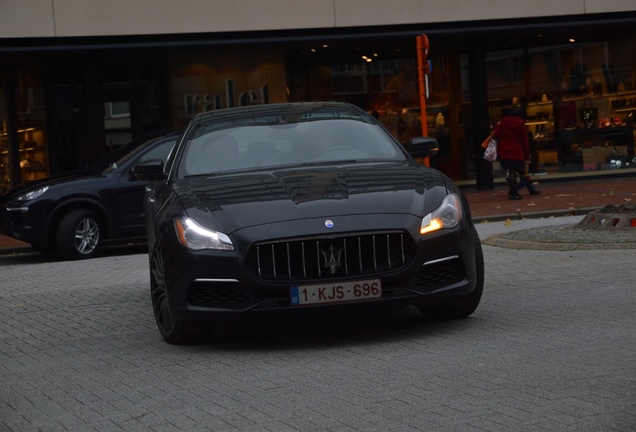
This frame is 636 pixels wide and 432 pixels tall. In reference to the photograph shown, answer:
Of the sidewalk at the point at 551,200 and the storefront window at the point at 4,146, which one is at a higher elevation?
the storefront window at the point at 4,146

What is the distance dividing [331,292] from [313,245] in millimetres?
305

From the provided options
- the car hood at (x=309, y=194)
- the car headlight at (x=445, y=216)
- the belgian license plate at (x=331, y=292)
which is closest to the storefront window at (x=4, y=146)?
the car hood at (x=309, y=194)

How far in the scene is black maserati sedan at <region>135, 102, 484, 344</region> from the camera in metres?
7.11

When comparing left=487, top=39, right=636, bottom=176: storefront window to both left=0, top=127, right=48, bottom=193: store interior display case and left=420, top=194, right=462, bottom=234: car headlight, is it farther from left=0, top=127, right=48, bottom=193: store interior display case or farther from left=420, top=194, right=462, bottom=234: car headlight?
left=420, top=194, right=462, bottom=234: car headlight

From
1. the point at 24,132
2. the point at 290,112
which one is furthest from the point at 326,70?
the point at 290,112

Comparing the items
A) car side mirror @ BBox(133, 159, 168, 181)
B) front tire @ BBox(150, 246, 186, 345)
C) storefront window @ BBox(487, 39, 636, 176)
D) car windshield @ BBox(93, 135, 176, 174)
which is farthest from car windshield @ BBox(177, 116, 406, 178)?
storefront window @ BBox(487, 39, 636, 176)

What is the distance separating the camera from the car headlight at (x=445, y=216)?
7.32 m

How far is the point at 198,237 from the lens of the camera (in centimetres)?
726

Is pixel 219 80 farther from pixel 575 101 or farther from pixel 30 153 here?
pixel 575 101

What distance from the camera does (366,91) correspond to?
2733 centimetres

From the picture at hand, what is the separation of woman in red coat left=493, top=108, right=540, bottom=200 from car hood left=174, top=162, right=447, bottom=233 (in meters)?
13.9

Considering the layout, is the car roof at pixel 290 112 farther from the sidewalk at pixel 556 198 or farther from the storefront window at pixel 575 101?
the storefront window at pixel 575 101

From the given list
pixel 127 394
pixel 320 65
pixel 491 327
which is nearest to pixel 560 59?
pixel 320 65

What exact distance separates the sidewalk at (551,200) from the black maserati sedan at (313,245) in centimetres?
1080
